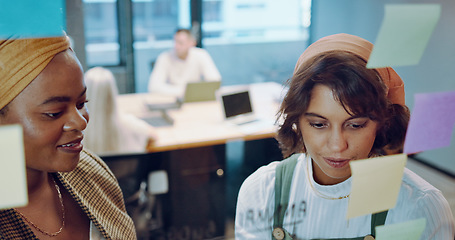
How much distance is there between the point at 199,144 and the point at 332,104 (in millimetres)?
1852

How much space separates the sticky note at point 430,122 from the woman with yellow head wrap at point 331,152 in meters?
0.01

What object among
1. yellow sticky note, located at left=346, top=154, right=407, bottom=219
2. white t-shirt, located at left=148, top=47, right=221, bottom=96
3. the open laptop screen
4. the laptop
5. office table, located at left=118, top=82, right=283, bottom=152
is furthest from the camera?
white t-shirt, located at left=148, top=47, right=221, bottom=96

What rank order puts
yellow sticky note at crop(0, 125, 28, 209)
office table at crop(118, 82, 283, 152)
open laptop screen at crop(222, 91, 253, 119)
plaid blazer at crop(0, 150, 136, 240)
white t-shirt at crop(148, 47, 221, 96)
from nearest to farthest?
yellow sticky note at crop(0, 125, 28, 209), plaid blazer at crop(0, 150, 136, 240), office table at crop(118, 82, 283, 152), open laptop screen at crop(222, 91, 253, 119), white t-shirt at crop(148, 47, 221, 96)

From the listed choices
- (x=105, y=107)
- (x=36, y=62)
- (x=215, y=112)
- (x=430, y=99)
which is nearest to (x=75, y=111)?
(x=36, y=62)

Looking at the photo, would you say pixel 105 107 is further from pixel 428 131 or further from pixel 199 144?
pixel 428 131

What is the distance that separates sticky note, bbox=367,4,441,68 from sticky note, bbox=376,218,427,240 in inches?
7.6

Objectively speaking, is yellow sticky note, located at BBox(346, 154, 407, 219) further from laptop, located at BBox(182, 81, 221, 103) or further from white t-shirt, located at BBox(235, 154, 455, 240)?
laptop, located at BBox(182, 81, 221, 103)

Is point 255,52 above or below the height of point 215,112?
above

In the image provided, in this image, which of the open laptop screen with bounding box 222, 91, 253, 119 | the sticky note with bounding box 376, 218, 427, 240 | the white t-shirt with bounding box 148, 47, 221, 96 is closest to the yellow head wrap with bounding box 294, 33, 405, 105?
the sticky note with bounding box 376, 218, 427, 240

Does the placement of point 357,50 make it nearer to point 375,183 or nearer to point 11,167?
point 375,183

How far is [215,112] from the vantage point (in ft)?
9.43

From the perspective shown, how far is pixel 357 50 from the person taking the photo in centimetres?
48

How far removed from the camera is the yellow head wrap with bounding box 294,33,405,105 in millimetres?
473

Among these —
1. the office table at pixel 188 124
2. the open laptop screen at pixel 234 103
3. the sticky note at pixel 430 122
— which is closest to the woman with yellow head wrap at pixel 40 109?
the sticky note at pixel 430 122
